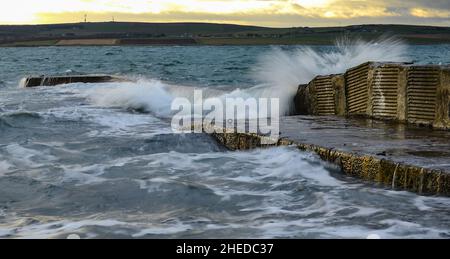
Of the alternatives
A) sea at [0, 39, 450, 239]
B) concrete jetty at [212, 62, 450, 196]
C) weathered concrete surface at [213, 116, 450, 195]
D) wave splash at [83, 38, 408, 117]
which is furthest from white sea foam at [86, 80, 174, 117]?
weathered concrete surface at [213, 116, 450, 195]

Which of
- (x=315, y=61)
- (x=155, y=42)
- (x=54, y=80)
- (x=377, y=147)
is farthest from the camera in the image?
(x=155, y=42)

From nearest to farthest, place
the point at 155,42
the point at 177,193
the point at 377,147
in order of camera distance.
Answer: the point at 177,193, the point at 377,147, the point at 155,42

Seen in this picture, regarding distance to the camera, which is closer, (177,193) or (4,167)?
(177,193)

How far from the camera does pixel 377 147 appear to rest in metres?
6.57

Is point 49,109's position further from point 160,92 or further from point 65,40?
point 65,40

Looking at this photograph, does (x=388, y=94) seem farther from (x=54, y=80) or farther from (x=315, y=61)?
(x=54, y=80)

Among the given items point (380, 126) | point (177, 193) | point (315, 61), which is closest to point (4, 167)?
point (177, 193)

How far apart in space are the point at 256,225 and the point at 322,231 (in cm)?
54

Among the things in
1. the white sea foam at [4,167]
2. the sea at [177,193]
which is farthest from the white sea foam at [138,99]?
the white sea foam at [4,167]

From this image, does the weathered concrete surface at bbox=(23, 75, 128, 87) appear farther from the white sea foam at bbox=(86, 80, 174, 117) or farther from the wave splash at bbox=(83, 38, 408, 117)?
the wave splash at bbox=(83, 38, 408, 117)

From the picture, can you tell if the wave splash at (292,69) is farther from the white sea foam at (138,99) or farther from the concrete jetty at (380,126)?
the concrete jetty at (380,126)

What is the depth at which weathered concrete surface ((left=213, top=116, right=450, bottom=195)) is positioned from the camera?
5.50m

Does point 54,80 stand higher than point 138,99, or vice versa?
point 54,80

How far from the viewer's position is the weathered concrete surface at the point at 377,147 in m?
5.50
